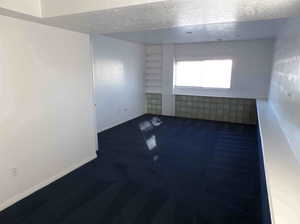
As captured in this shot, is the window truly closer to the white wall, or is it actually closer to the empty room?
the white wall

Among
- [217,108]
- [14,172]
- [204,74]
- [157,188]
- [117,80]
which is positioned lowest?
[157,188]

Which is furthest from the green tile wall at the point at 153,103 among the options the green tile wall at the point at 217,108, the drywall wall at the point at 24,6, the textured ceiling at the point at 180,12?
the drywall wall at the point at 24,6

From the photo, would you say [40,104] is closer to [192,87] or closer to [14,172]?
[14,172]

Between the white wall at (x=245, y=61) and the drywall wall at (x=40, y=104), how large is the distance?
3969 mm

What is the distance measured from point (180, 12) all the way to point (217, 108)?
15.2ft

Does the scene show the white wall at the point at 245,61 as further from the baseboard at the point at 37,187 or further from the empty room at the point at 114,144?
the baseboard at the point at 37,187

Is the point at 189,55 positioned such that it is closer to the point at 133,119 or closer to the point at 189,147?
the point at 133,119

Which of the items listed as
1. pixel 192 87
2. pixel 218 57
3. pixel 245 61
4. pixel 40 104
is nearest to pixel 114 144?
pixel 40 104

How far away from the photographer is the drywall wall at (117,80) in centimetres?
480

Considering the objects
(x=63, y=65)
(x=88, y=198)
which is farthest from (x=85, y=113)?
(x=88, y=198)

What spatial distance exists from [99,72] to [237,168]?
3617mm

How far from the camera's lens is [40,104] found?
2.55 m

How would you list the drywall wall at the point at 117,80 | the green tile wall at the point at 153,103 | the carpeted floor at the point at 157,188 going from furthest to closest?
1. the green tile wall at the point at 153,103
2. the drywall wall at the point at 117,80
3. the carpeted floor at the point at 157,188

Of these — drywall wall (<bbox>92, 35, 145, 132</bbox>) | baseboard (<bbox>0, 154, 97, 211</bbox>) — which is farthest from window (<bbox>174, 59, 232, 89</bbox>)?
baseboard (<bbox>0, 154, 97, 211</bbox>)
